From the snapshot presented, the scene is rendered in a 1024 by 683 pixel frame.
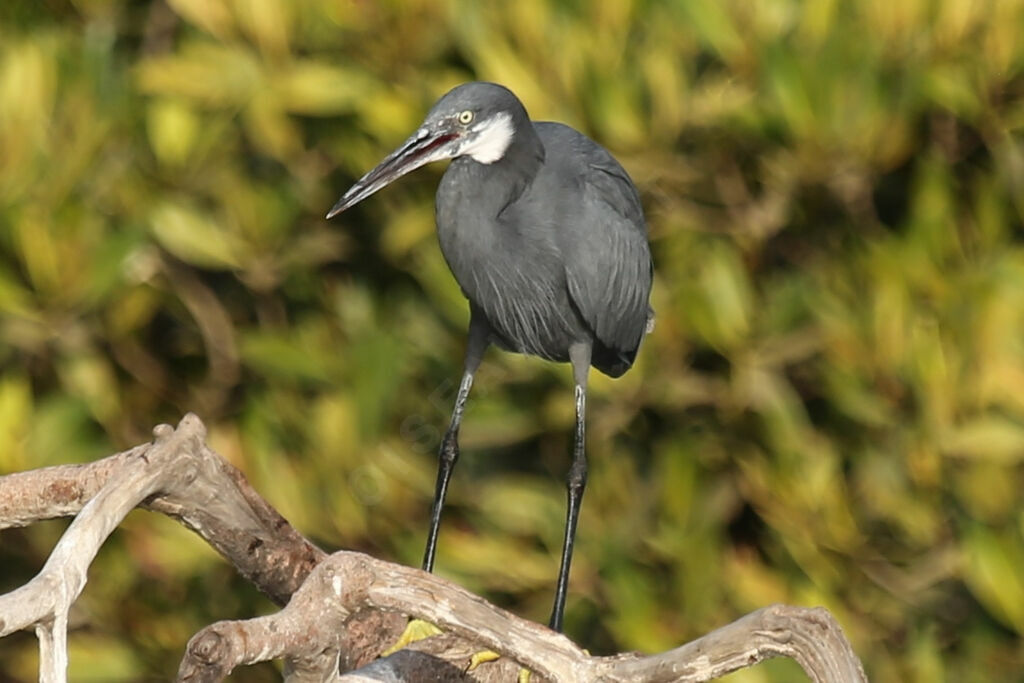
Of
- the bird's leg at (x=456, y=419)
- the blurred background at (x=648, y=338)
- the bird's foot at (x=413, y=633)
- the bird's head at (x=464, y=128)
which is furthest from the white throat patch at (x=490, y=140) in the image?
the bird's foot at (x=413, y=633)

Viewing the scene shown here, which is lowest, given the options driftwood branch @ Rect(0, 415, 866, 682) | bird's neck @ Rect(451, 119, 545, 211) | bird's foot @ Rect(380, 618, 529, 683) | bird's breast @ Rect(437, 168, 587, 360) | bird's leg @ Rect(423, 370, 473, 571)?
driftwood branch @ Rect(0, 415, 866, 682)

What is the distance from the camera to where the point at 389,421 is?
3992mm

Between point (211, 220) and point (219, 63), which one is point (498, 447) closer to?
point (211, 220)

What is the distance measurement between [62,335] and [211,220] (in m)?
0.44

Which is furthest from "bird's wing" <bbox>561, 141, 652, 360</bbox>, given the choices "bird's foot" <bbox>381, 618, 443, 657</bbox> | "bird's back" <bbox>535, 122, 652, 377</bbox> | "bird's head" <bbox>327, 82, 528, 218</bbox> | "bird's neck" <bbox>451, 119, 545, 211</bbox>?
"bird's foot" <bbox>381, 618, 443, 657</bbox>

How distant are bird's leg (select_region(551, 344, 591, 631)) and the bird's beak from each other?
1.71ft

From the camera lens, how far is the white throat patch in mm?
2988

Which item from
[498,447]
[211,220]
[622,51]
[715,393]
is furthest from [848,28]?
[211,220]

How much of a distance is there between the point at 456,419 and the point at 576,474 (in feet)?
0.88

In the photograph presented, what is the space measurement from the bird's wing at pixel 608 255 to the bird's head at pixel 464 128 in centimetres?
25

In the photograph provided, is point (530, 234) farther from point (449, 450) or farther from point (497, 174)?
point (449, 450)

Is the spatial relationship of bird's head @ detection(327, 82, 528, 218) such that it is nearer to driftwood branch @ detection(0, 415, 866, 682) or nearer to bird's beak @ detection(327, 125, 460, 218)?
bird's beak @ detection(327, 125, 460, 218)

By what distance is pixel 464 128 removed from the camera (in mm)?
2994

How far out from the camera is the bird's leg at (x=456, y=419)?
3.34 meters
